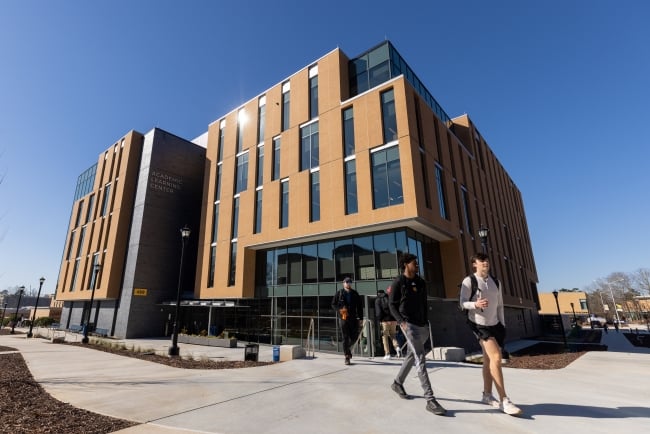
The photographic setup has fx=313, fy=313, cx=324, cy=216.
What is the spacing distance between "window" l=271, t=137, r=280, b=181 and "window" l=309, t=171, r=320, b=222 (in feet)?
12.1

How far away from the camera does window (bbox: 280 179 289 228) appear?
70.6 feet

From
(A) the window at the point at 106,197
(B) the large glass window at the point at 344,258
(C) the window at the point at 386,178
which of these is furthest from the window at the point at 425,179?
(A) the window at the point at 106,197

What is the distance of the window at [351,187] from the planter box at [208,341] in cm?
1127

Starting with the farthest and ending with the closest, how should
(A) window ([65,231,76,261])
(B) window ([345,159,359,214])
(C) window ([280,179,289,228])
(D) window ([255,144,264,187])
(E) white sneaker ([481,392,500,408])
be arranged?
1. (A) window ([65,231,76,261])
2. (D) window ([255,144,264,187])
3. (C) window ([280,179,289,228])
4. (B) window ([345,159,359,214])
5. (E) white sneaker ([481,392,500,408])

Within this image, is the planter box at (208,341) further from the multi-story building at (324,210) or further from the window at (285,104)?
the window at (285,104)

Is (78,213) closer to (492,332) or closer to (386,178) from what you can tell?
(386,178)

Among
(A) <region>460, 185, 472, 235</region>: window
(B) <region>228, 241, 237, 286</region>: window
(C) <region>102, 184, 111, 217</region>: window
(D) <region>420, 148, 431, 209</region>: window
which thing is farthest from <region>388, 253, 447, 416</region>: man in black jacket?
(C) <region>102, 184, 111, 217</region>: window

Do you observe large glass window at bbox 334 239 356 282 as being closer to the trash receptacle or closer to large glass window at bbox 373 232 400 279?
large glass window at bbox 373 232 400 279

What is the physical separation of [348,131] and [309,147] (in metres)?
3.17

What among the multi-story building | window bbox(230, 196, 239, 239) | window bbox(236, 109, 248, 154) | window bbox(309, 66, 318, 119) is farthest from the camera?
window bbox(236, 109, 248, 154)

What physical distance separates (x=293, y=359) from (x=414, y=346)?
680 cm

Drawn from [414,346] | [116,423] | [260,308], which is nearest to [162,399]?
[116,423]

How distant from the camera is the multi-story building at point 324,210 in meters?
17.5

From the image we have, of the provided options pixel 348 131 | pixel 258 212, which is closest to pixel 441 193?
pixel 348 131
